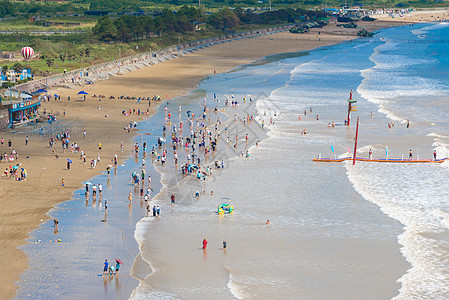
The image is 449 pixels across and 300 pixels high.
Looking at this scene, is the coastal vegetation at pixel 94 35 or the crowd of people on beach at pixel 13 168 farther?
the coastal vegetation at pixel 94 35

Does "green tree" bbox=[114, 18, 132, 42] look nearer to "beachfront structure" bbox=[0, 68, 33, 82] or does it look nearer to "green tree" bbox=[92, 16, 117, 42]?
"green tree" bbox=[92, 16, 117, 42]

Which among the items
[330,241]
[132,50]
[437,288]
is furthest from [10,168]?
[132,50]

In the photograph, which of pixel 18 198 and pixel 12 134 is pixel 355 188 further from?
pixel 12 134

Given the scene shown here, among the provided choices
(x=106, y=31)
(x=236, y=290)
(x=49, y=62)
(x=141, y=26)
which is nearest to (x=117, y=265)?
(x=236, y=290)

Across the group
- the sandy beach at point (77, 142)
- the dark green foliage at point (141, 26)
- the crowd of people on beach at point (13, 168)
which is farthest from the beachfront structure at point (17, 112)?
the dark green foliage at point (141, 26)

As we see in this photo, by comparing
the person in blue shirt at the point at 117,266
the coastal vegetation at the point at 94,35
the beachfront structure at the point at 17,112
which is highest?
the coastal vegetation at the point at 94,35

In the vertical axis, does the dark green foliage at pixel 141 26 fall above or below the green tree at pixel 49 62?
above

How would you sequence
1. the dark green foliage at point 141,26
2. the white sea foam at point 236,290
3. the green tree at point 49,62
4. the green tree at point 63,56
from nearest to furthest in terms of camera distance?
the white sea foam at point 236,290 < the green tree at point 49,62 < the green tree at point 63,56 < the dark green foliage at point 141,26

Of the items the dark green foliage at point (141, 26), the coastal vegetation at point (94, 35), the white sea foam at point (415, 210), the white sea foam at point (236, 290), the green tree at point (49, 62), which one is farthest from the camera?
the dark green foliage at point (141, 26)

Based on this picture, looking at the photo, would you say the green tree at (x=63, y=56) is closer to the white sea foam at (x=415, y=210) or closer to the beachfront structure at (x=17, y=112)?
the beachfront structure at (x=17, y=112)
